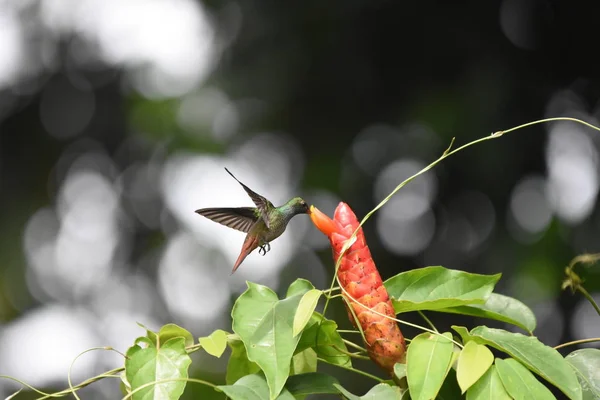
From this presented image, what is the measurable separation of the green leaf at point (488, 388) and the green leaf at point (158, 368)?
0.18m

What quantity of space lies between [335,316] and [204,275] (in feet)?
1.60

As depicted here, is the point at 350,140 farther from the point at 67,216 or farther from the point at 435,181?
the point at 67,216

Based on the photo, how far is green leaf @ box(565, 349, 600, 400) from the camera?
1.64 feet

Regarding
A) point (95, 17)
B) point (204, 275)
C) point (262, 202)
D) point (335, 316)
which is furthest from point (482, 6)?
point (262, 202)

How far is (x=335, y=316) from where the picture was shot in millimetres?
2008

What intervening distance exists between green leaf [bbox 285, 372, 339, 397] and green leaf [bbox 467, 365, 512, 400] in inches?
3.5

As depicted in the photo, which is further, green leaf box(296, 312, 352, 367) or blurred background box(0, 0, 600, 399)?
blurred background box(0, 0, 600, 399)

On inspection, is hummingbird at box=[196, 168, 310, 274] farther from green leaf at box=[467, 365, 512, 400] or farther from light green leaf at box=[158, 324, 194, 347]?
green leaf at box=[467, 365, 512, 400]

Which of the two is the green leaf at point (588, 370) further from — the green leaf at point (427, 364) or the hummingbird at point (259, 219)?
the hummingbird at point (259, 219)

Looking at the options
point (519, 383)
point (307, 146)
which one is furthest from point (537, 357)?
point (307, 146)

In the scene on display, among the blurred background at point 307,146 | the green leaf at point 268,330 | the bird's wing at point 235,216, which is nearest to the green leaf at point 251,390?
the green leaf at point 268,330

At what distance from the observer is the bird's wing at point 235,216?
547mm

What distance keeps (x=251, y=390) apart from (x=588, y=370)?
0.22 meters

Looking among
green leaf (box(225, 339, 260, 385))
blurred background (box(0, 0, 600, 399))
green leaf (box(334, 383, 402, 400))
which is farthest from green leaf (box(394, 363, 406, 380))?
blurred background (box(0, 0, 600, 399))
